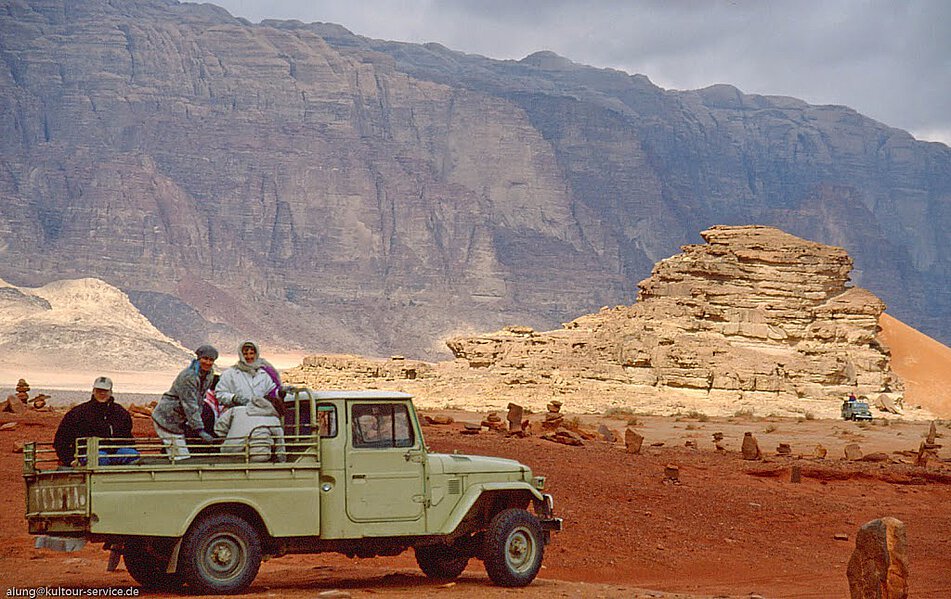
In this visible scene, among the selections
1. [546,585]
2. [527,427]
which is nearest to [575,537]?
[546,585]

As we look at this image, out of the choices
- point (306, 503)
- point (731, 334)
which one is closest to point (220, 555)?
point (306, 503)

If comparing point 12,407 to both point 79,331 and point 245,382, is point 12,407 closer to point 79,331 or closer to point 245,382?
Answer: point 245,382

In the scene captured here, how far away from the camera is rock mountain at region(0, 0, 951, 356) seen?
148 metres

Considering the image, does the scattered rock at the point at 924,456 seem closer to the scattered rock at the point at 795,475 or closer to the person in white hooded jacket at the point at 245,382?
the scattered rock at the point at 795,475

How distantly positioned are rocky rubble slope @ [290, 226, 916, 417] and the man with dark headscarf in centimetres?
3918

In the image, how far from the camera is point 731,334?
61938mm

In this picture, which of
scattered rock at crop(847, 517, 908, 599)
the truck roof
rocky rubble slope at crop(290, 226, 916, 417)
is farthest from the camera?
rocky rubble slope at crop(290, 226, 916, 417)

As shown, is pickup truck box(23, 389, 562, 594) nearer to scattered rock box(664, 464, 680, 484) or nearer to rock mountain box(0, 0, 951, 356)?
scattered rock box(664, 464, 680, 484)

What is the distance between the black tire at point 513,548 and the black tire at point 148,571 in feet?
9.33

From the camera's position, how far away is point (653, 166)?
19662 centimetres

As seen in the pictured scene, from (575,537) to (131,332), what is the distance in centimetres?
10654

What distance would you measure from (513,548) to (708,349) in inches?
1835

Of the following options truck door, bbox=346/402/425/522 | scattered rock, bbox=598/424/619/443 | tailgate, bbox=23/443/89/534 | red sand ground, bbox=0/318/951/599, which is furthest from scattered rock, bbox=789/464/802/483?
tailgate, bbox=23/443/89/534

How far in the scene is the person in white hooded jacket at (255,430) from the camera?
12359 millimetres
